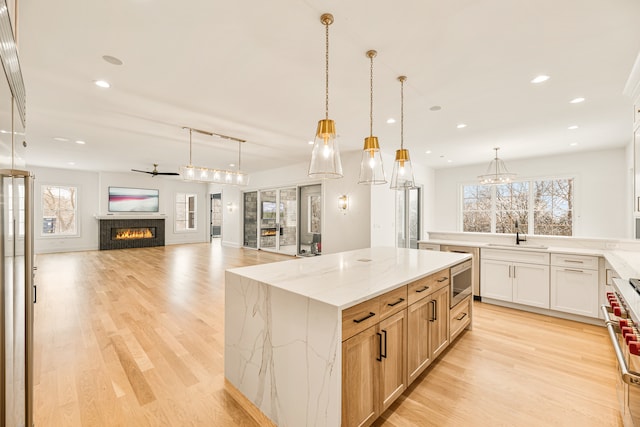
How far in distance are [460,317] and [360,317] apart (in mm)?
1908

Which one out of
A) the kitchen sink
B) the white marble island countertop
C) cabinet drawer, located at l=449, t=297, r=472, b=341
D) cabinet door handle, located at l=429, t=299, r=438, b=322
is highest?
the white marble island countertop

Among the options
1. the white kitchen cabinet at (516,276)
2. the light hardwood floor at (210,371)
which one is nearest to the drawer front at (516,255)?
the white kitchen cabinet at (516,276)

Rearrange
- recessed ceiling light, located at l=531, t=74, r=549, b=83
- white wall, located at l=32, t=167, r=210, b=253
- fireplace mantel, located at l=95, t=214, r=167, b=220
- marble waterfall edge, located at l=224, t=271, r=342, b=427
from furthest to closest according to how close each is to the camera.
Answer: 1. fireplace mantel, located at l=95, t=214, r=167, b=220
2. white wall, located at l=32, t=167, r=210, b=253
3. recessed ceiling light, located at l=531, t=74, r=549, b=83
4. marble waterfall edge, located at l=224, t=271, r=342, b=427

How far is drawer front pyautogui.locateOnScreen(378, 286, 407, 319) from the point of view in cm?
172

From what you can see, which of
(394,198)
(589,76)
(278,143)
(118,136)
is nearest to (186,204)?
(118,136)

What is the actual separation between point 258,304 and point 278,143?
169 inches

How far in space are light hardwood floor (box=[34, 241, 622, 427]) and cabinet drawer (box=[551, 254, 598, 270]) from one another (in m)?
0.72

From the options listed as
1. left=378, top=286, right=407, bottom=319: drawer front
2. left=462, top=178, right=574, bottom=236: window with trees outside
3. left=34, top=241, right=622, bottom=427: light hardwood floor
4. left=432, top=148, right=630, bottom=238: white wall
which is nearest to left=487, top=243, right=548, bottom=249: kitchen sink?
left=34, top=241, right=622, bottom=427: light hardwood floor

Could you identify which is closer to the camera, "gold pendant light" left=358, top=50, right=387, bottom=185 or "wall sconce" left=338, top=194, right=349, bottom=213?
"gold pendant light" left=358, top=50, right=387, bottom=185

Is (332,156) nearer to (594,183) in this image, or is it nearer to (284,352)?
(284,352)

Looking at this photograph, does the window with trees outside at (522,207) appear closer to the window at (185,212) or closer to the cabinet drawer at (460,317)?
the cabinet drawer at (460,317)

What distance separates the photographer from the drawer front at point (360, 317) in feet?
4.73

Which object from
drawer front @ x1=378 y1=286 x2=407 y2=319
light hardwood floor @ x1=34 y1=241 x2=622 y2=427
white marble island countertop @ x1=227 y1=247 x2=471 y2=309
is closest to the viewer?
white marble island countertop @ x1=227 y1=247 x2=471 y2=309

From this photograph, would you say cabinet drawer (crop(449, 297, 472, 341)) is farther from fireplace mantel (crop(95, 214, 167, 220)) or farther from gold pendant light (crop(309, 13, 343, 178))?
fireplace mantel (crop(95, 214, 167, 220))
